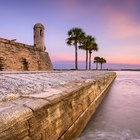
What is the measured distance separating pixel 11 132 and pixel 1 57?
15.3 meters

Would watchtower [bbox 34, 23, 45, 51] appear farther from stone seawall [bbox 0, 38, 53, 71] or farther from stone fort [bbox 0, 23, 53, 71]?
stone seawall [bbox 0, 38, 53, 71]

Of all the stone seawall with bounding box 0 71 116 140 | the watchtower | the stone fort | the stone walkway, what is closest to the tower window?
the stone fort

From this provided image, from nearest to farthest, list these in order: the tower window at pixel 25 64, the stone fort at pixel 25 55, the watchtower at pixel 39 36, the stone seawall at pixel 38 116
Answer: the stone seawall at pixel 38 116
the stone fort at pixel 25 55
the tower window at pixel 25 64
the watchtower at pixel 39 36

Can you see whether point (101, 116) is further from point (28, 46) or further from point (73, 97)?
point (28, 46)

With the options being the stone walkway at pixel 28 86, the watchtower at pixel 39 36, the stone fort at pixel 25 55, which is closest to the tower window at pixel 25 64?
the stone fort at pixel 25 55

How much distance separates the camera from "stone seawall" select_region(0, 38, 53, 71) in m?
16.6

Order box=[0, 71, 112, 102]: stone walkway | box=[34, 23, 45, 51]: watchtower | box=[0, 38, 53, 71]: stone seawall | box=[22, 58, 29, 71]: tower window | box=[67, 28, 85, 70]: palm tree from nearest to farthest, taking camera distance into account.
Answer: box=[0, 71, 112, 102]: stone walkway
box=[0, 38, 53, 71]: stone seawall
box=[22, 58, 29, 71]: tower window
box=[34, 23, 45, 51]: watchtower
box=[67, 28, 85, 70]: palm tree

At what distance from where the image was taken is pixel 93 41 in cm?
5050

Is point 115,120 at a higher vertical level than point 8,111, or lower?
lower

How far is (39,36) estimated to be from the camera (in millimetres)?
24641

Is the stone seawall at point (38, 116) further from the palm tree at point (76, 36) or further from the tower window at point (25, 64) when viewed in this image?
the palm tree at point (76, 36)

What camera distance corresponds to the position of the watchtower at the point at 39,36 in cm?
2434

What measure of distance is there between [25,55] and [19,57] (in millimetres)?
1230

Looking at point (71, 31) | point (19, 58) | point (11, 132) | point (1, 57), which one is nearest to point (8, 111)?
point (11, 132)
